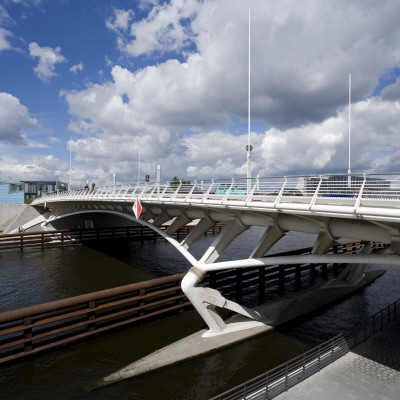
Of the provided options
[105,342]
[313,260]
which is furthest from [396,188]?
[105,342]

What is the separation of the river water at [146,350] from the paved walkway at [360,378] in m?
2.54

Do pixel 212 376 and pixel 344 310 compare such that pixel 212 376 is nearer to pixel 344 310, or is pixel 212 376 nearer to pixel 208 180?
pixel 208 180

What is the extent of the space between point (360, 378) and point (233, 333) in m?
5.40

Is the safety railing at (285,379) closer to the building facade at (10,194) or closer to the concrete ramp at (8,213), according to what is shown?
the concrete ramp at (8,213)

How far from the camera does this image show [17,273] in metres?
25.5

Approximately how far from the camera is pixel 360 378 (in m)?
9.34

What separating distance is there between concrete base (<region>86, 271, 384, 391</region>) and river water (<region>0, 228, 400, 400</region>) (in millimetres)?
305

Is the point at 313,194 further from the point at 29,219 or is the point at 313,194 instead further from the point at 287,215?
the point at 29,219

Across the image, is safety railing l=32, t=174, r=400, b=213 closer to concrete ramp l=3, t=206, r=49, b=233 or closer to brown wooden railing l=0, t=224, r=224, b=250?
brown wooden railing l=0, t=224, r=224, b=250

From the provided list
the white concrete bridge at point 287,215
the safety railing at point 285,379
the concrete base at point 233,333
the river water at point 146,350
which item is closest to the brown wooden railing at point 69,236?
the river water at point 146,350

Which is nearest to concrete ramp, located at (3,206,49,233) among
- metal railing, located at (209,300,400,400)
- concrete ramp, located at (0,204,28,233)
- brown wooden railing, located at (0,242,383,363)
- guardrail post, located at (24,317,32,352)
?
concrete ramp, located at (0,204,28,233)

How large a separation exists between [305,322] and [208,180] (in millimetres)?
8861

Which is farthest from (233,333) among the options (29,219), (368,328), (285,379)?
(29,219)

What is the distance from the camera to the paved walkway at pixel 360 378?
331 inches
